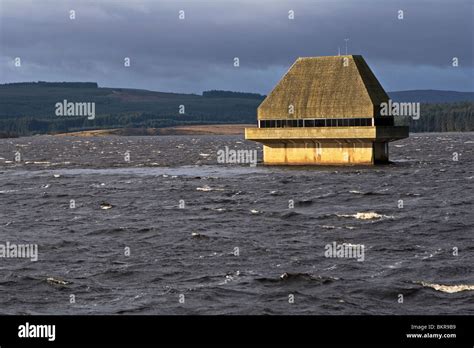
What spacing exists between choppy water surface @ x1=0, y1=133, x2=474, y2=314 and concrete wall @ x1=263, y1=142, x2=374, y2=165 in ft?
36.0

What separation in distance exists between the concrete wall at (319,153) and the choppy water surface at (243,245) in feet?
36.0

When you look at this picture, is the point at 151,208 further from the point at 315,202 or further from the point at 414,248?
the point at 414,248

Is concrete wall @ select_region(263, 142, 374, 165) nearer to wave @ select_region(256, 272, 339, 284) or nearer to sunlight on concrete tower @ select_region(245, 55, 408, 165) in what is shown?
sunlight on concrete tower @ select_region(245, 55, 408, 165)

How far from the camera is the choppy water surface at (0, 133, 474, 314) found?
102 ft

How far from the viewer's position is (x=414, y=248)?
136 ft

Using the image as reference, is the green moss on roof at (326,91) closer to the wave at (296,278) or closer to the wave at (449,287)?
the wave at (296,278)

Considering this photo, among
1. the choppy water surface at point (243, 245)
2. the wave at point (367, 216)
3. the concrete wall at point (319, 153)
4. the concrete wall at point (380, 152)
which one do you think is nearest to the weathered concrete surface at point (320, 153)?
the concrete wall at point (319, 153)

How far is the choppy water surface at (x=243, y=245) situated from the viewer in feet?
102

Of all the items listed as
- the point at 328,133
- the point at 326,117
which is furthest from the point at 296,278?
the point at 326,117
